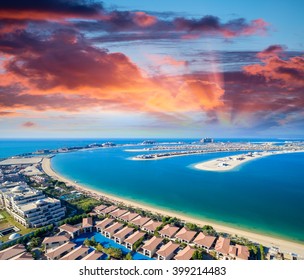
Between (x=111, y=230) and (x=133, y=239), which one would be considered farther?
(x=111, y=230)

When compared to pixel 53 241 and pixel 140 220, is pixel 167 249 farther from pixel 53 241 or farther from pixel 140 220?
pixel 53 241

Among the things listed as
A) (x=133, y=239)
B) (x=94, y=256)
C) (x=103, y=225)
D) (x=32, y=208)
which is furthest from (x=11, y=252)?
(x=133, y=239)

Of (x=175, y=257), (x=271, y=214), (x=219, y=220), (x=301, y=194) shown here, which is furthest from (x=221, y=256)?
(x=301, y=194)

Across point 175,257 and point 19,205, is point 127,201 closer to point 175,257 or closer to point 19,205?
point 19,205

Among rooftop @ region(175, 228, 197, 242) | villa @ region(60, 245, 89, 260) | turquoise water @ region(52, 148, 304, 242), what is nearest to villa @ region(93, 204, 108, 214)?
turquoise water @ region(52, 148, 304, 242)

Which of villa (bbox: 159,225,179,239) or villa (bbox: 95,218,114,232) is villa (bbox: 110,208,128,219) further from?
villa (bbox: 159,225,179,239)

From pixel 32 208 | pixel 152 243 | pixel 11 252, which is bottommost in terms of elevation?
pixel 152 243

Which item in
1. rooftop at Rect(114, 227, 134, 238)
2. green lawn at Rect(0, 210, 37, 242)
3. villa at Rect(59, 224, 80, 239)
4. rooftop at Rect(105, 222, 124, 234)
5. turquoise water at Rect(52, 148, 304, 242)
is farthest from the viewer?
turquoise water at Rect(52, 148, 304, 242)
